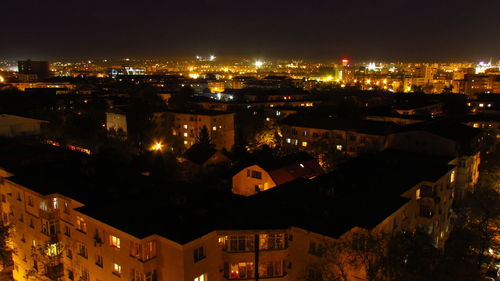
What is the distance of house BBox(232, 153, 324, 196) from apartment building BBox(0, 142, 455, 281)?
12.8 ft

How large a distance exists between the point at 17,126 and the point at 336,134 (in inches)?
717

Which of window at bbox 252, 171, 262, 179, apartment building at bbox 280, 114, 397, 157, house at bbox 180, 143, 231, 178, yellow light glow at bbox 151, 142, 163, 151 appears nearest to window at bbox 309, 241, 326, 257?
window at bbox 252, 171, 262, 179

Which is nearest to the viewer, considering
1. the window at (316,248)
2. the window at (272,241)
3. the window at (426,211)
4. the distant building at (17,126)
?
the window at (316,248)

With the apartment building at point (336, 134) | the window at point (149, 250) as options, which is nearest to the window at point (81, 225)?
the window at point (149, 250)

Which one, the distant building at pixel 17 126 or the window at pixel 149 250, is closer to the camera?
the window at pixel 149 250

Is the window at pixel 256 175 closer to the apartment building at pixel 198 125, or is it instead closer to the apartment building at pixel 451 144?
the apartment building at pixel 451 144

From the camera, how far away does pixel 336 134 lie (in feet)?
78.0

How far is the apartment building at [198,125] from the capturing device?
93.7 ft

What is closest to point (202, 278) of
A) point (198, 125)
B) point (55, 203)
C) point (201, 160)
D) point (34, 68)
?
point (55, 203)

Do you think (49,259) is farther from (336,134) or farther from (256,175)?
(336,134)

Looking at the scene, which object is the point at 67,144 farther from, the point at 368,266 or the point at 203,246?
the point at 368,266

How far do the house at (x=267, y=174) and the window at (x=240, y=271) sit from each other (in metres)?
7.31

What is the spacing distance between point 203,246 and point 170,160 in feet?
38.5

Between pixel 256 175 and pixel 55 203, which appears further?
pixel 256 175
